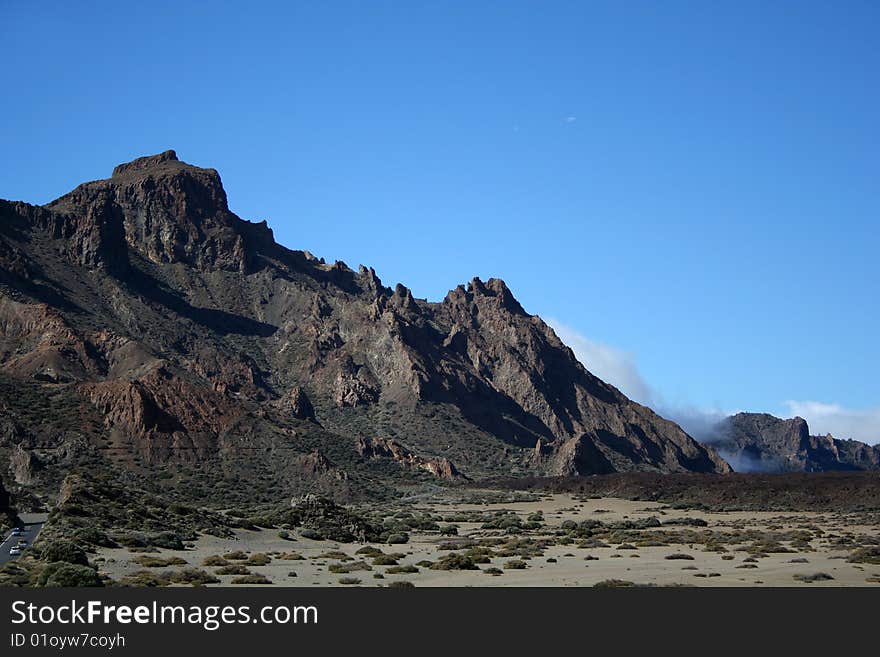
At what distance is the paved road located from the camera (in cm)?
4831

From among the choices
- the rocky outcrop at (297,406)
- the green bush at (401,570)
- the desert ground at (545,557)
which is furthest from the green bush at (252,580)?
the rocky outcrop at (297,406)

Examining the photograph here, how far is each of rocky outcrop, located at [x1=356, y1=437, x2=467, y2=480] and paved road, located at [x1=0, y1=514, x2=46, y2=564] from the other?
84.5 meters

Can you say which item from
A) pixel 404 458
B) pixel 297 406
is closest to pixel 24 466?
pixel 404 458

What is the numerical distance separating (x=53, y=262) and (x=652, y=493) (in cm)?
11829

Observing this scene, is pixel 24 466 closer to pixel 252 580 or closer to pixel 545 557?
pixel 545 557

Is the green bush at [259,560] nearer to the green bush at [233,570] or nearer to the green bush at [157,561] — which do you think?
the green bush at [233,570]

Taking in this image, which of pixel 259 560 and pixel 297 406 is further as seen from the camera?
pixel 297 406

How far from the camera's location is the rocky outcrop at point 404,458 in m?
158

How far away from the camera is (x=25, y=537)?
2277 inches

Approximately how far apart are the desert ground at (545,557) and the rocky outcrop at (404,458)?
68.2m

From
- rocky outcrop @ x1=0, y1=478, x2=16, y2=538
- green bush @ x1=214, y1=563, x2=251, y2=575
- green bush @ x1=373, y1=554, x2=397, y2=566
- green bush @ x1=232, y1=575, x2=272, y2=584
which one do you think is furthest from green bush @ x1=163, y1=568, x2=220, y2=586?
rocky outcrop @ x1=0, y1=478, x2=16, y2=538

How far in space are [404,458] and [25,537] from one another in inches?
4173

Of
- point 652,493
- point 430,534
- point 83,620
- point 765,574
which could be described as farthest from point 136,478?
point 83,620

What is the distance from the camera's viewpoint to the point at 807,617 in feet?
97.8
